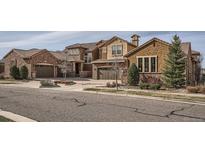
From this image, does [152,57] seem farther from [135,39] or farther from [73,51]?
[73,51]

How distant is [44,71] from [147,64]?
21.0 meters

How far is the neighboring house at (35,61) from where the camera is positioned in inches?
1535

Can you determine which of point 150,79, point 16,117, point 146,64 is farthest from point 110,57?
point 16,117

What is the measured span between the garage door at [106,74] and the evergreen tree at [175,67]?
42.3 ft

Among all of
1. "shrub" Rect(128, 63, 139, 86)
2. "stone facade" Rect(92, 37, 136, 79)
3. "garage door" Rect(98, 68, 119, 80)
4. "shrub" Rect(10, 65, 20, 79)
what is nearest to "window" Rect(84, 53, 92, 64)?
"stone facade" Rect(92, 37, 136, 79)

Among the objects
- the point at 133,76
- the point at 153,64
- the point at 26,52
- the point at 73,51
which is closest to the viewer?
the point at 133,76

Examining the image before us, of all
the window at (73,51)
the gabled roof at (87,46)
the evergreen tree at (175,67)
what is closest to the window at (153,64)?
the evergreen tree at (175,67)

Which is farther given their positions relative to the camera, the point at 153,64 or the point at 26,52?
the point at 26,52

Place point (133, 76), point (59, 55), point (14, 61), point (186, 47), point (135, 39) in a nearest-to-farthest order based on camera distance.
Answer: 1. point (133, 76)
2. point (186, 47)
3. point (135, 39)
4. point (14, 61)
5. point (59, 55)

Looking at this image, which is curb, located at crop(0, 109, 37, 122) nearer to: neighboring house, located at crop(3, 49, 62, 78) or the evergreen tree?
the evergreen tree

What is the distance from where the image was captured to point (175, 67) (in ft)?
74.5

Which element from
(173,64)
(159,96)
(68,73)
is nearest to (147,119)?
(159,96)

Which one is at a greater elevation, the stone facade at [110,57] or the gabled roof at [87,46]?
the gabled roof at [87,46]

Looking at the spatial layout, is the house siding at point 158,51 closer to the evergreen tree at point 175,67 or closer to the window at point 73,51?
the evergreen tree at point 175,67
